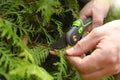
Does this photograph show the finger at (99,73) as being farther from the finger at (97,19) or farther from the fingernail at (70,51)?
the finger at (97,19)

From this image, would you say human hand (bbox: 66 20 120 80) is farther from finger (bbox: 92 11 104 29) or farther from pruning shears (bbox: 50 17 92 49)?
finger (bbox: 92 11 104 29)

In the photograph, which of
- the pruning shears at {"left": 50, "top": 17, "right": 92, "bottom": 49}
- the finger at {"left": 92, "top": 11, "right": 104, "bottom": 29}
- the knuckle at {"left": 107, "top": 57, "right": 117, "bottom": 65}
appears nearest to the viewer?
the knuckle at {"left": 107, "top": 57, "right": 117, "bottom": 65}

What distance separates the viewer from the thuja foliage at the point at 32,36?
132 cm

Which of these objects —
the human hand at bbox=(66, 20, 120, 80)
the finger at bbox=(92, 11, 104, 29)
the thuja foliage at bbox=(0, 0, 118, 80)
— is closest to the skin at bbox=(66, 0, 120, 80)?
the human hand at bbox=(66, 20, 120, 80)

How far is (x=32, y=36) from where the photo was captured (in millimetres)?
1545

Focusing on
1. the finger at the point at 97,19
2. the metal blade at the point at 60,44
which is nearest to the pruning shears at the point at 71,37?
the metal blade at the point at 60,44

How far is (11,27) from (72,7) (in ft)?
1.47

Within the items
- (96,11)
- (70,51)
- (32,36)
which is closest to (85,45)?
(70,51)

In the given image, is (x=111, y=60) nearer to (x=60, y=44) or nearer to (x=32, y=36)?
(x=60, y=44)

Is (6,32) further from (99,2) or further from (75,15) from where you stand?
(99,2)

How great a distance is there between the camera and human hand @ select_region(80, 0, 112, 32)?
5.54ft

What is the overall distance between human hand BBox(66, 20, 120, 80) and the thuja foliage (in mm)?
128

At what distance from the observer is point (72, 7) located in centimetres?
171

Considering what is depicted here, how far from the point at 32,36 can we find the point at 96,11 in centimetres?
42
